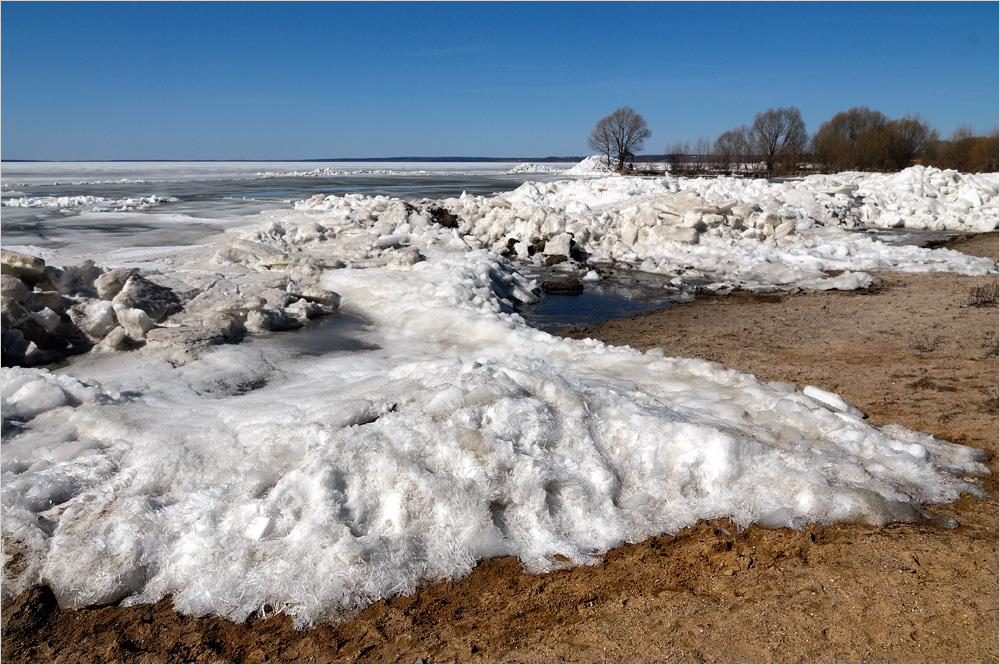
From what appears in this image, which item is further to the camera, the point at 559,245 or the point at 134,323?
the point at 559,245

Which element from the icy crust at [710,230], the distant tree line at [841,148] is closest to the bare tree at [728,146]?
the distant tree line at [841,148]

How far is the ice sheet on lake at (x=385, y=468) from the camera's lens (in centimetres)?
263

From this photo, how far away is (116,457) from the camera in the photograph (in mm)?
3240

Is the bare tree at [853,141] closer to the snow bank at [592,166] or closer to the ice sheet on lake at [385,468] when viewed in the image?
the snow bank at [592,166]

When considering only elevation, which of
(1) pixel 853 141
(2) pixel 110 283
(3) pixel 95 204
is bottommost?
(2) pixel 110 283

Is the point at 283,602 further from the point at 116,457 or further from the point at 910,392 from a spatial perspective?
the point at 910,392

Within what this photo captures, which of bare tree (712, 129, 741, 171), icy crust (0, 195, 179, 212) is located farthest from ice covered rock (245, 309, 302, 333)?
bare tree (712, 129, 741, 171)

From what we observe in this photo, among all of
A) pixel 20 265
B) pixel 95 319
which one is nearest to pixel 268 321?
pixel 95 319

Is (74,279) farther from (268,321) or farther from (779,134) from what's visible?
(779,134)

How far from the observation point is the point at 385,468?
3.05 m

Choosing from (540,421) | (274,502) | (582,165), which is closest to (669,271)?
(540,421)

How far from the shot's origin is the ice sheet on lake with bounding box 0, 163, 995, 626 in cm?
263

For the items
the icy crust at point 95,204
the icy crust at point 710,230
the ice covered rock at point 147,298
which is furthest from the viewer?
the icy crust at point 95,204

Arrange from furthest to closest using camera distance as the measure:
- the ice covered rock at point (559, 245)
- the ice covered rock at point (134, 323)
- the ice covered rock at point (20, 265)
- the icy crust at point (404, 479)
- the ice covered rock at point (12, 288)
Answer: the ice covered rock at point (559, 245), the ice covered rock at point (20, 265), the ice covered rock at point (134, 323), the ice covered rock at point (12, 288), the icy crust at point (404, 479)
